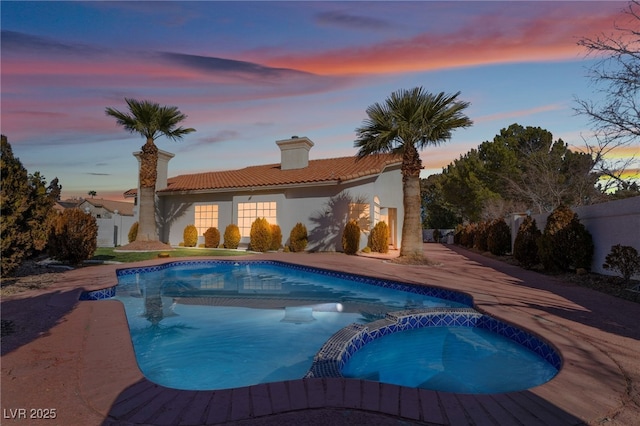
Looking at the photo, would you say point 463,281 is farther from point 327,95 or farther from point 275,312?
point 327,95

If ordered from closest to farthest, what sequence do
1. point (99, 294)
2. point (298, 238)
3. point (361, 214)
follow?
point (99, 294) < point (361, 214) < point (298, 238)

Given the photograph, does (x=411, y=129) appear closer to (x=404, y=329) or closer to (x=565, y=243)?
(x=565, y=243)

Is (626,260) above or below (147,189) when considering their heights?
below

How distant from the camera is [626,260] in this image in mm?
8797

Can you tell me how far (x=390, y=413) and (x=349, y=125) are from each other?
15138 mm

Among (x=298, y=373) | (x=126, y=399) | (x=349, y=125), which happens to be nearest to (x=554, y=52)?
(x=349, y=125)

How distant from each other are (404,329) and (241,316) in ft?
12.1

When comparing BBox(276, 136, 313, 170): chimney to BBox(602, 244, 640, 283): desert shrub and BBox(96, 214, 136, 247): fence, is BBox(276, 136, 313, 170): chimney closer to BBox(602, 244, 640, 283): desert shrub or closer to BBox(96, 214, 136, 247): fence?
BBox(96, 214, 136, 247): fence

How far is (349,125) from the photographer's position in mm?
16547

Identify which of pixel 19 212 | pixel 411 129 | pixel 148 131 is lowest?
pixel 19 212

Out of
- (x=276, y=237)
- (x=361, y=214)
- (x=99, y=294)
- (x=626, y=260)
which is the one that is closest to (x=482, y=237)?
(x=361, y=214)

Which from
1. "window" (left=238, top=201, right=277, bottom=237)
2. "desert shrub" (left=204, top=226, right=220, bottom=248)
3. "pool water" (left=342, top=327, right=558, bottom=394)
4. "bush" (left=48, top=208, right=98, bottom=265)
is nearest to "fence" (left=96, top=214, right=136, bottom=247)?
"desert shrub" (left=204, top=226, right=220, bottom=248)

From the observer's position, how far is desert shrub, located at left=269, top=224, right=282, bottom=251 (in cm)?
1989

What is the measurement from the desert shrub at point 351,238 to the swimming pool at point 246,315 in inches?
200
